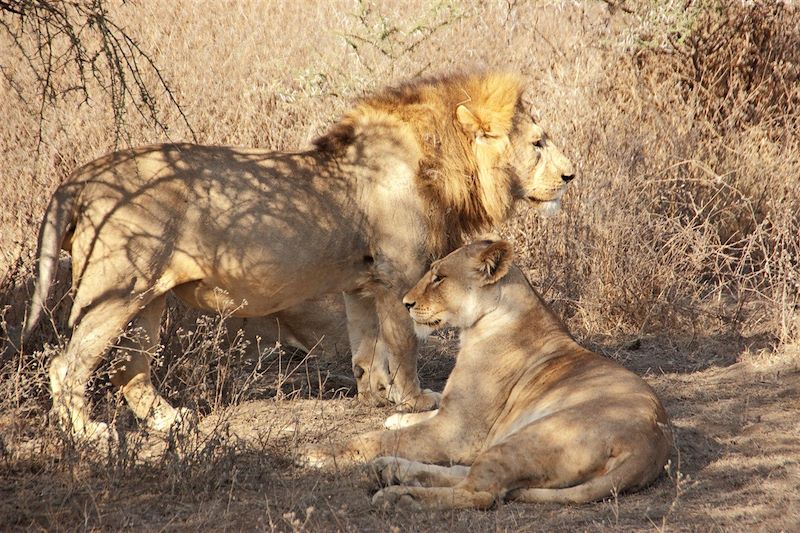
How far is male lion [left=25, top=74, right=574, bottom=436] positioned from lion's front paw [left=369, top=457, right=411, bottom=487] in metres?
1.11

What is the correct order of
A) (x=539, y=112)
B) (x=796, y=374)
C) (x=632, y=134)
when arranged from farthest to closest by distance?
(x=539, y=112) < (x=632, y=134) < (x=796, y=374)

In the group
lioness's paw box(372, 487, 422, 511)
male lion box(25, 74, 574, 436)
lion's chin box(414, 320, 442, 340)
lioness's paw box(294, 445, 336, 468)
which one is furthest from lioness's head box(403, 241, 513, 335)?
lioness's paw box(372, 487, 422, 511)

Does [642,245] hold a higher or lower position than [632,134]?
lower

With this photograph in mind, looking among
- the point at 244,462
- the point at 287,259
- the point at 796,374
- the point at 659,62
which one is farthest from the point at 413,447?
the point at 659,62

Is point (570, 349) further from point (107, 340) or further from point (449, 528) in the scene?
point (107, 340)

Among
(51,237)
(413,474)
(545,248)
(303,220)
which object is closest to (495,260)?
(303,220)

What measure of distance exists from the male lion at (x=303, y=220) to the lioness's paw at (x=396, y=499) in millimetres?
1252

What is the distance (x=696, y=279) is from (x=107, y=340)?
165 inches

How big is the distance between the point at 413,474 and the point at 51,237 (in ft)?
6.54

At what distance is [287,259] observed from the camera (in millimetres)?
5070

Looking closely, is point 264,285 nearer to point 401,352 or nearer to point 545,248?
point 401,352

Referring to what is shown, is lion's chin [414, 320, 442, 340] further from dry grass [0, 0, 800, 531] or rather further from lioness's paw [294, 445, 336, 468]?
lioness's paw [294, 445, 336, 468]

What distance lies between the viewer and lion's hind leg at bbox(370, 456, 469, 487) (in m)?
4.14

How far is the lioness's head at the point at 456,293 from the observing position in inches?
191
